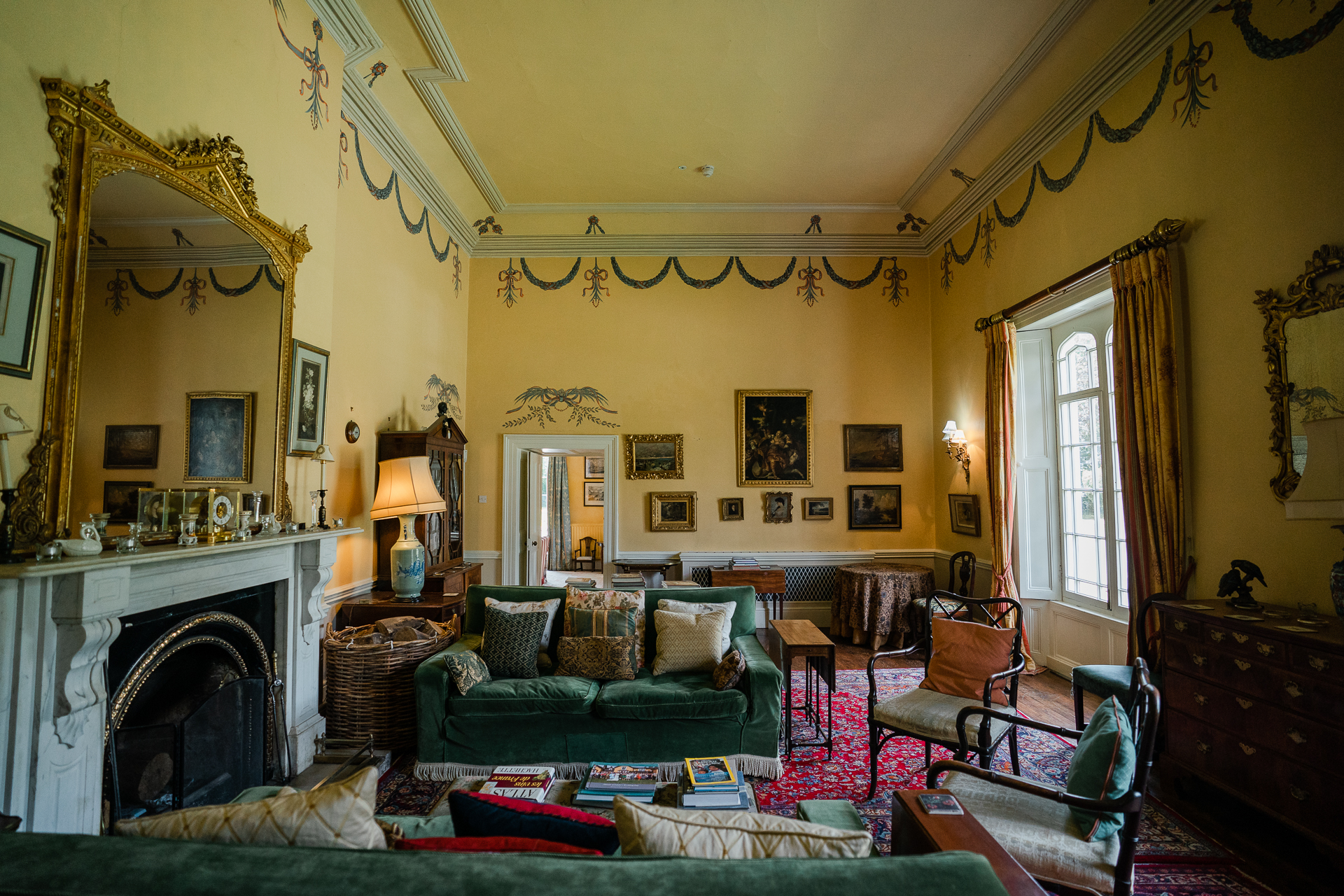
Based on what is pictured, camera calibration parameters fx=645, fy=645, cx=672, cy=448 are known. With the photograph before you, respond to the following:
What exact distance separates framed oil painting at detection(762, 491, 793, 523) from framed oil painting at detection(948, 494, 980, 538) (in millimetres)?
1745

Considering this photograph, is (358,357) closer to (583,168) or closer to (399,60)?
(399,60)

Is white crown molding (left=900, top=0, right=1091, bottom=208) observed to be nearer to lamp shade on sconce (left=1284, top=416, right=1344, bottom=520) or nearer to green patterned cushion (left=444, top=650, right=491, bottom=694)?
lamp shade on sconce (left=1284, top=416, right=1344, bottom=520)

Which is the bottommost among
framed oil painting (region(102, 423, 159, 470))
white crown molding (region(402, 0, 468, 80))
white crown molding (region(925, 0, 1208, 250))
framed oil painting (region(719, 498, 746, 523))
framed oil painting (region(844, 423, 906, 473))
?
framed oil painting (region(719, 498, 746, 523))

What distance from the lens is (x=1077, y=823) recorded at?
2170 mm

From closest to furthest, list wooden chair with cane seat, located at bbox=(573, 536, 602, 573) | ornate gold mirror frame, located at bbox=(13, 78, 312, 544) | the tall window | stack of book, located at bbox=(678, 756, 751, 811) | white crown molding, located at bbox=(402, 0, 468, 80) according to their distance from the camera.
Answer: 1. ornate gold mirror frame, located at bbox=(13, 78, 312, 544)
2. stack of book, located at bbox=(678, 756, 751, 811)
3. white crown molding, located at bbox=(402, 0, 468, 80)
4. the tall window
5. wooden chair with cane seat, located at bbox=(573, 536, 602, 573)

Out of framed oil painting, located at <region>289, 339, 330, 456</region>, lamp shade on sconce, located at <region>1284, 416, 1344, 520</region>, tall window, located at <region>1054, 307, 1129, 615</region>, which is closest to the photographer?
lamp shade on sconce, located at <region>1284, 416, 1344, 520</region>

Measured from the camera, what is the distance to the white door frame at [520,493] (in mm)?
7496

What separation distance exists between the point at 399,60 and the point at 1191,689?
636cm

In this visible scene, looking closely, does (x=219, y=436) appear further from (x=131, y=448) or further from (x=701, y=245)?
(x=701, y=245)

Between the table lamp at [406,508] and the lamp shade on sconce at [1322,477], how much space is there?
4975 millimetres

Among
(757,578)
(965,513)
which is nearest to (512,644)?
(757,578)

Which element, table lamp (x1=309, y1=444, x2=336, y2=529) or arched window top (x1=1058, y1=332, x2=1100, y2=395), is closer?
table lamp (x1=309, y1=444, x2=336, y2=529)

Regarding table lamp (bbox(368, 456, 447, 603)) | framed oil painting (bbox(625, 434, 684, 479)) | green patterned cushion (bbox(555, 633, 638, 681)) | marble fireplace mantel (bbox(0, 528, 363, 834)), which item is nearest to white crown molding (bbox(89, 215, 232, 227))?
marble fireplace mantel (bbox(0, 528, 363, 834))

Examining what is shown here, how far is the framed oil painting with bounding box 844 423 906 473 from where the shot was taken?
24.9ft
